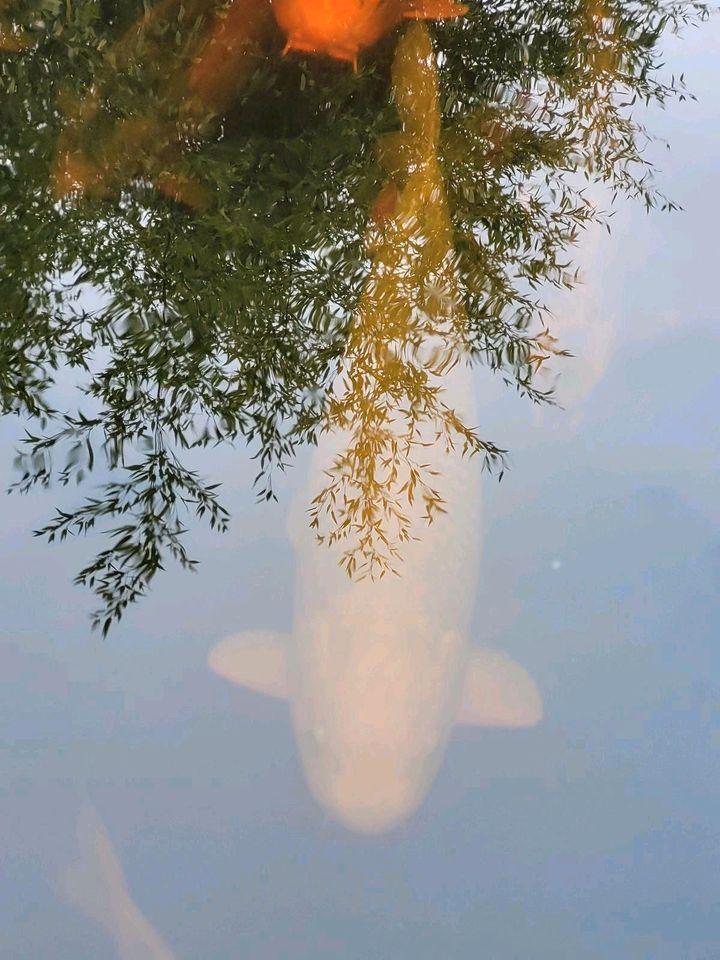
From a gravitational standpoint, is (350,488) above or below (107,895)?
above

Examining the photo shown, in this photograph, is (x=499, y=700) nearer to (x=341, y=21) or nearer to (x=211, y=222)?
(x=211, y=222)

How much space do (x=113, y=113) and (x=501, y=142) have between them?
1.03 m

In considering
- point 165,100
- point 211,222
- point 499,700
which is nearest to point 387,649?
point 499,700

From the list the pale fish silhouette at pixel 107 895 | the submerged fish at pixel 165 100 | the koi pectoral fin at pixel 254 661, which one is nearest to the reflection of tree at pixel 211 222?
the submerged fish at pixel 165 100

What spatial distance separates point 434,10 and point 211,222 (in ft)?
2.96

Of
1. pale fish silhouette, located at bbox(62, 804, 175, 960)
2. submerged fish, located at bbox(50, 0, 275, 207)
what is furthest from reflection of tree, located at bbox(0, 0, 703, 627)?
pale fish silhouette, located at bbox(62, 804, 175, 960)

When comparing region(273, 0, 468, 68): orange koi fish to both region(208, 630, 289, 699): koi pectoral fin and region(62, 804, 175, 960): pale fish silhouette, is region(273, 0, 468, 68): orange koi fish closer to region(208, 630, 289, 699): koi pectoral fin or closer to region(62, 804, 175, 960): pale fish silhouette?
region(208, 630, 289, 699): koi pectoral fin

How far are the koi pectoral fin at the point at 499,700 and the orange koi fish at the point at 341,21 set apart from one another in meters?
1.62

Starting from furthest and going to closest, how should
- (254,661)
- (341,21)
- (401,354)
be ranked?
1. (341,21)
2. (401,354)
3. (254,661)

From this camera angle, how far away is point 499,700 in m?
1.56

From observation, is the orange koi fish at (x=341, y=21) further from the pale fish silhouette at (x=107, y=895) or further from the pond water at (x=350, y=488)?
the pale fish silhouette at (x=107, y=895)

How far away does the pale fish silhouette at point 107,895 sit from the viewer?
135cm

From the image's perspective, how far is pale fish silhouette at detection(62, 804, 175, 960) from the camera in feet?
4.42

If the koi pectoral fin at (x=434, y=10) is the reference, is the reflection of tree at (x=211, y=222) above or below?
below
